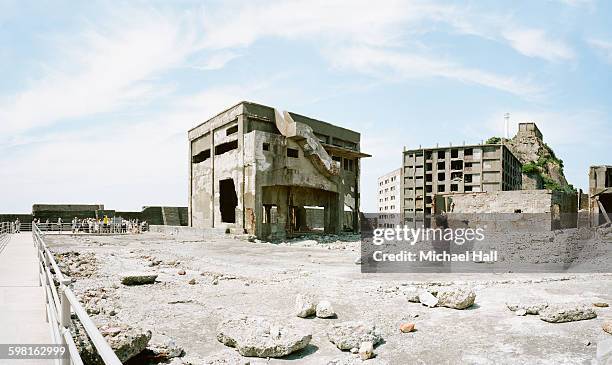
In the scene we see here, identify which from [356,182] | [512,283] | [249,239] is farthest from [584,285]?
[356,182]

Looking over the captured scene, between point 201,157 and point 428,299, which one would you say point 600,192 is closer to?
point 428,299

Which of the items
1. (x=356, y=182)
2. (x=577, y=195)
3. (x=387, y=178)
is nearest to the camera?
(x=577, y=195)

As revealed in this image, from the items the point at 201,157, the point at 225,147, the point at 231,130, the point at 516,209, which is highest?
the point at 231,130

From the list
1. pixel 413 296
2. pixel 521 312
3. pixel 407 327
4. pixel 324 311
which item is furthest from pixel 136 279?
pixel 521 312

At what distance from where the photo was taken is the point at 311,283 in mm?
10062

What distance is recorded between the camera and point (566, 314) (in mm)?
6445

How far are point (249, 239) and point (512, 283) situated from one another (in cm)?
1687

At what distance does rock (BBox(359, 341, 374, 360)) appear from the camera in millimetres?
5365

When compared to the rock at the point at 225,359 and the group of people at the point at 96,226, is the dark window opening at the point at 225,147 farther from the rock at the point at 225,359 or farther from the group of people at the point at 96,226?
the rock at the point at 225,359

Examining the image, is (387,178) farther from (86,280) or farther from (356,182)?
(86,280)

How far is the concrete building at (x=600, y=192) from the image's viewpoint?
23.9m

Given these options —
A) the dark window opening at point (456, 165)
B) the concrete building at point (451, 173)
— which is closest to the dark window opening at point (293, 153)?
the concrete building at point (451, 173)

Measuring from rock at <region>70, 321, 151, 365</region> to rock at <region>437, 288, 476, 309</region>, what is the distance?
5.20 meters

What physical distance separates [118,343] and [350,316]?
3.90m
